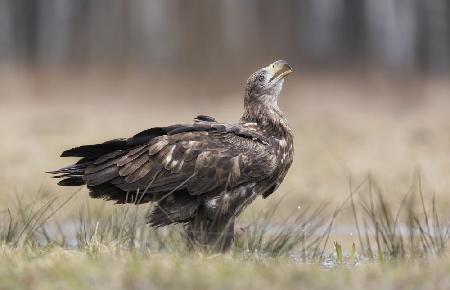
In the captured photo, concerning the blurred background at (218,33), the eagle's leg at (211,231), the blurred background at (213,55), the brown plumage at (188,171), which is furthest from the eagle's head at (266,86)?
the blurred background at (218,33)

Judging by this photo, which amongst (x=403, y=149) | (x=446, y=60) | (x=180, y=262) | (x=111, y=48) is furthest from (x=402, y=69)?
(x=180, y=262)

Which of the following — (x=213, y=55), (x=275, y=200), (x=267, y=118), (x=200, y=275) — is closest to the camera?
(x=200, y=275)

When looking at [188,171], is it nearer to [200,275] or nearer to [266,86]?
[266,86]

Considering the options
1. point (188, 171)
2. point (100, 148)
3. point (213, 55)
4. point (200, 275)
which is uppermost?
point (213, 55)

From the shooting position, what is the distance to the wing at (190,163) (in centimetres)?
868

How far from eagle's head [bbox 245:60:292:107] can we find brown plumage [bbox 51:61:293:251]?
63cm

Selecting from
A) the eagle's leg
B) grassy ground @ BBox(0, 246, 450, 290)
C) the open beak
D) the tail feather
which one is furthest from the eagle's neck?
grassy ground @ BBox(0, 246, 450, 290)

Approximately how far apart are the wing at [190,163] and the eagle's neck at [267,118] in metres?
0.38

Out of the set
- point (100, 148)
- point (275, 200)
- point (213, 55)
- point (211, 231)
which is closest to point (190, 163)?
point (211, 231)

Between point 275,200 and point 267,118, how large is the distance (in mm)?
5086

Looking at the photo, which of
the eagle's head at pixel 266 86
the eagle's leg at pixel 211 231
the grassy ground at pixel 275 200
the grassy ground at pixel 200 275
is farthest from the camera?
the eagle's head at pixel 266 86

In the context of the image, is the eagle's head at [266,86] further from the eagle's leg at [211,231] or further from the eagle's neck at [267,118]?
the eagle's leg at [211,231]

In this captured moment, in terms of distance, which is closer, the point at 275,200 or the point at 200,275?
the point at 200,275

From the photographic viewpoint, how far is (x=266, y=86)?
9570 mm
